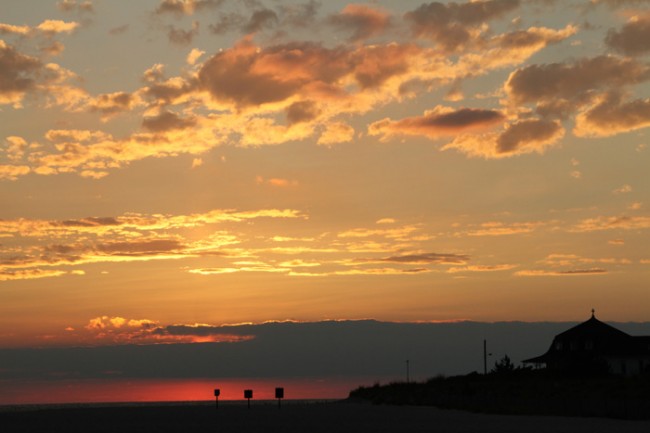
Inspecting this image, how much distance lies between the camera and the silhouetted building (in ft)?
358

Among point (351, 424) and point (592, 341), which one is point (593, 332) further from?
point (351, 424)

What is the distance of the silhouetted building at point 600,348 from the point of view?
109 m

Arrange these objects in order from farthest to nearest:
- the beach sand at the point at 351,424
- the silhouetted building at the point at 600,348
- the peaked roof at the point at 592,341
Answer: the peaked roof at the point at 592,341
the silhouetted building at the point at 600,348
the beach sand at the point at 351,424

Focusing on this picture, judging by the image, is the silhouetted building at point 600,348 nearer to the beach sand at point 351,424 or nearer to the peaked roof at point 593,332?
the peaked roof at point 593,332

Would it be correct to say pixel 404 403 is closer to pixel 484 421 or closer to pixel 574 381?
pixel 574 381

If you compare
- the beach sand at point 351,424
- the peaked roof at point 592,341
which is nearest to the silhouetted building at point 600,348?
the peaked roof at point 592,341

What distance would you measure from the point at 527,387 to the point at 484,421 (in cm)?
2546

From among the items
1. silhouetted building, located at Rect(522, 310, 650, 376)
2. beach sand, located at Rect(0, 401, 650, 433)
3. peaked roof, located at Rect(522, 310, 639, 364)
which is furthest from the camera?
peaked roof, located at Rect(522, 310, 639, 364)

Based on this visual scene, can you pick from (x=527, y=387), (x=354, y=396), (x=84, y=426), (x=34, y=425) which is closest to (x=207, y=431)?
(x=84, y=426)

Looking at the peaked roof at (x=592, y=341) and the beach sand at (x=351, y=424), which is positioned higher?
the peaked roof at (x=592, y=341)

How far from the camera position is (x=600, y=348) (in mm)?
112188

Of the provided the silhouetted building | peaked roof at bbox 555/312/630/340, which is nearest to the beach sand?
the silhouetted building

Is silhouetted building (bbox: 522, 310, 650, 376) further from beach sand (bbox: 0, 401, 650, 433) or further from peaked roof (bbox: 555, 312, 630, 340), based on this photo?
beach sand (bbox: 0, 401, 650, 433)

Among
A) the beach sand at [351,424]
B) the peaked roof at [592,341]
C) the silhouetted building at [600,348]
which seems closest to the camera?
the beach sand at [351,424]
